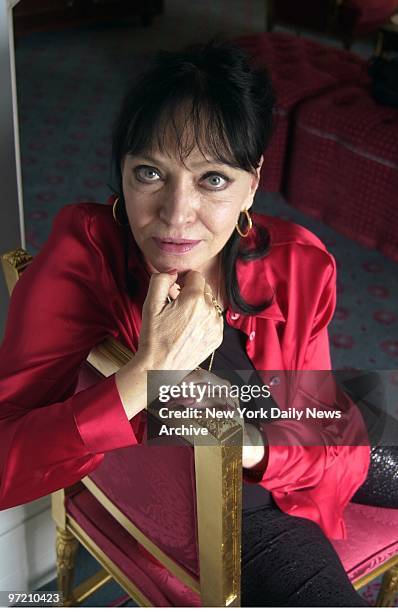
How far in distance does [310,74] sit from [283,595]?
9.73ft

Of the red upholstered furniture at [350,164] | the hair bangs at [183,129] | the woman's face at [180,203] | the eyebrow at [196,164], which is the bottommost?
the red upholstered furniture at [350,164]

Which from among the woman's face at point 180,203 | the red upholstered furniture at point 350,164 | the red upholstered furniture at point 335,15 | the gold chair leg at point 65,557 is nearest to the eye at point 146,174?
the woman's face at point 180,203

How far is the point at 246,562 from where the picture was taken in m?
1.16

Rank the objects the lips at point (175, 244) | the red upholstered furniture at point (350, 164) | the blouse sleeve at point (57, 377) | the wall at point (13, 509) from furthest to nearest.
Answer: the red upholstered furniture at point (350, 164) → the wall at point (13, 509) → the lips at point (175, 244) → the blouse sleeve at point (57, 377)

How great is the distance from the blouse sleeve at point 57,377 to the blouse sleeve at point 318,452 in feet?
1.04

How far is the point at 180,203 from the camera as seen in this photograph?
3.47 ft

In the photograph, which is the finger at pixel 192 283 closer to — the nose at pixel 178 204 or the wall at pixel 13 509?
the nose at pixel 178 204

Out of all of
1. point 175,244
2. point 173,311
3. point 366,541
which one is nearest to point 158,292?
point 173,311

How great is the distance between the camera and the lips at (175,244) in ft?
3.59

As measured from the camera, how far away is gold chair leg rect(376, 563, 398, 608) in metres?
1.50

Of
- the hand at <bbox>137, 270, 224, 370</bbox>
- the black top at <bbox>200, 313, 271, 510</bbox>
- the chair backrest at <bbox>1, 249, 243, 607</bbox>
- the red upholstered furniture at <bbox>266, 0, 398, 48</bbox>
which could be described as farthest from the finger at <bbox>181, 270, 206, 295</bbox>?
the red upholstered furniture at <bbox>266, 0, 398, 48</bbox>

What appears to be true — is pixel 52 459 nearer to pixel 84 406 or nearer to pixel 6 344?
pixel 84 406

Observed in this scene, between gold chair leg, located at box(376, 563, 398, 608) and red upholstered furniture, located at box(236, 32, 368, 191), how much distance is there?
2.01 m

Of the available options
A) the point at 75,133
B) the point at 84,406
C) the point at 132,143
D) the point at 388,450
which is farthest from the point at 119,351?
the point at 75,133
